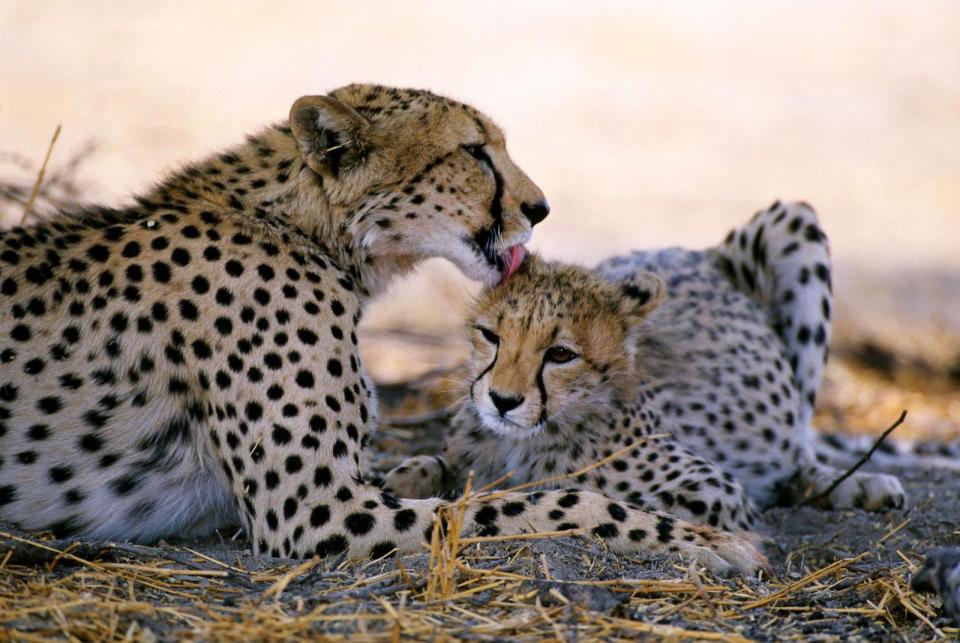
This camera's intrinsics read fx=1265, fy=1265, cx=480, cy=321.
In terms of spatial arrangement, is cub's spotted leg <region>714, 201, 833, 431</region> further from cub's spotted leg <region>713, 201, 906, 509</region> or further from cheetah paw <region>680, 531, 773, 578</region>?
cheetah paw <region>680, 531, 773, 578</region>

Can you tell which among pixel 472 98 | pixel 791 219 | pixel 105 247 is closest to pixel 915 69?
pixel 472 98

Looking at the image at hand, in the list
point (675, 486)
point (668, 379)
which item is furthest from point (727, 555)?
point (668, 379)

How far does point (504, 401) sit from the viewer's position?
134 inches

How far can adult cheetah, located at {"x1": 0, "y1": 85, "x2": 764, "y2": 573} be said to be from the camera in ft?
10.2

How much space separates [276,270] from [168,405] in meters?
0.44

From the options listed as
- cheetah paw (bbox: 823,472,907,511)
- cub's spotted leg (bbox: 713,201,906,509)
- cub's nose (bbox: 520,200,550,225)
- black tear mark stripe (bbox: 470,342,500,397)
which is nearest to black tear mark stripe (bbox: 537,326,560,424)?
black tear mark stripe (bbox: 470,342,500,397)

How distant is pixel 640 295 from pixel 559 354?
415 millimetres

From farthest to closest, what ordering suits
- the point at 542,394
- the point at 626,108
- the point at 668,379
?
the point at 626,108 → the point at 668,379 → the point at 542,394

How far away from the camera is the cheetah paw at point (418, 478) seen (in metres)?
3.73

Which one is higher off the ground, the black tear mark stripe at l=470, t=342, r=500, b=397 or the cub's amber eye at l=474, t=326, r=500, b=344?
the cub's amber eye at l=474, t=326, r=500, b=344

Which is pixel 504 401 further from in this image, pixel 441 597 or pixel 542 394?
pixel 441 597

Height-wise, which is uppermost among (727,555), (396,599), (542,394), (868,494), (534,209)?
(534,209)

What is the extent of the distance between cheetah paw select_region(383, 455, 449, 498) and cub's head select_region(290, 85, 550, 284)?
0.64 m

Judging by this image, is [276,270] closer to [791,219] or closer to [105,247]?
[105,247]
